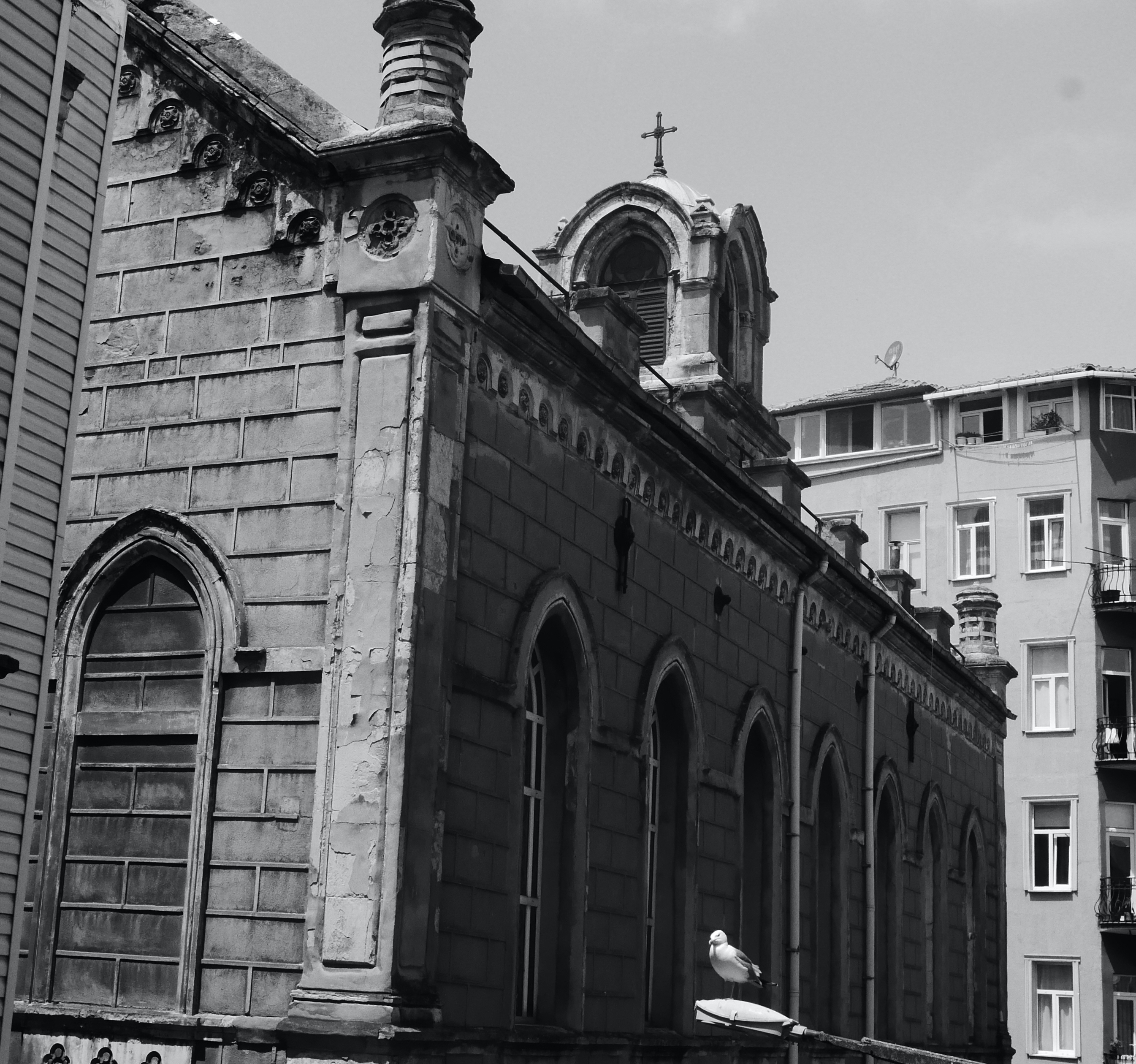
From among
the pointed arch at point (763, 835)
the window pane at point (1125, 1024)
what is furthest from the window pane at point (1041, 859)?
the pointed arch at point (763, 835)

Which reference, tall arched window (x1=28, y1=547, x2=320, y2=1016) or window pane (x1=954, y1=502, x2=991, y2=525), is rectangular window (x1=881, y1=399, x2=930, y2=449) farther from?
tall arched window (x1=28, y1=547, x2=320, y2=1016)

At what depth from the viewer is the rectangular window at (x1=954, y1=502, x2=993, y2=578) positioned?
4481 cm

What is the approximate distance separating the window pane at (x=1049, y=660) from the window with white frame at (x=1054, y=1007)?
6634 mm

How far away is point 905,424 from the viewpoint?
4722 centimetres

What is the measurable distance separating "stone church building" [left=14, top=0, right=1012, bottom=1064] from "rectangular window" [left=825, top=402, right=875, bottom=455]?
29.5 m

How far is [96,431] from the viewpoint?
15.1 m

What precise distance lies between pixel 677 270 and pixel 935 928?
455 inches

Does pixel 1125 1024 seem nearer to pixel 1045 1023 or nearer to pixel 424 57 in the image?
pixel 1045 1023

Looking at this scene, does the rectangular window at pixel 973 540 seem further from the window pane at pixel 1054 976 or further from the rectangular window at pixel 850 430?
the window pane at pixel 1054 976

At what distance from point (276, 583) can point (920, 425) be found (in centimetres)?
3497

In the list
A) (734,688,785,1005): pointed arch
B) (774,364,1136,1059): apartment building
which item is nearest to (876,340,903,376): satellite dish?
(774,364,1136,1059): apartment building

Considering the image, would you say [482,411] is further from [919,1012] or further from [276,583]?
[919,1012]

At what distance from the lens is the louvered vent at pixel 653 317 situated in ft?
84.8

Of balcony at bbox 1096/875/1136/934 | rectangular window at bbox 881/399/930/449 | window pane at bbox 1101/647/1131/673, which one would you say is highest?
rectangular window at bbox 881/399/930/449
